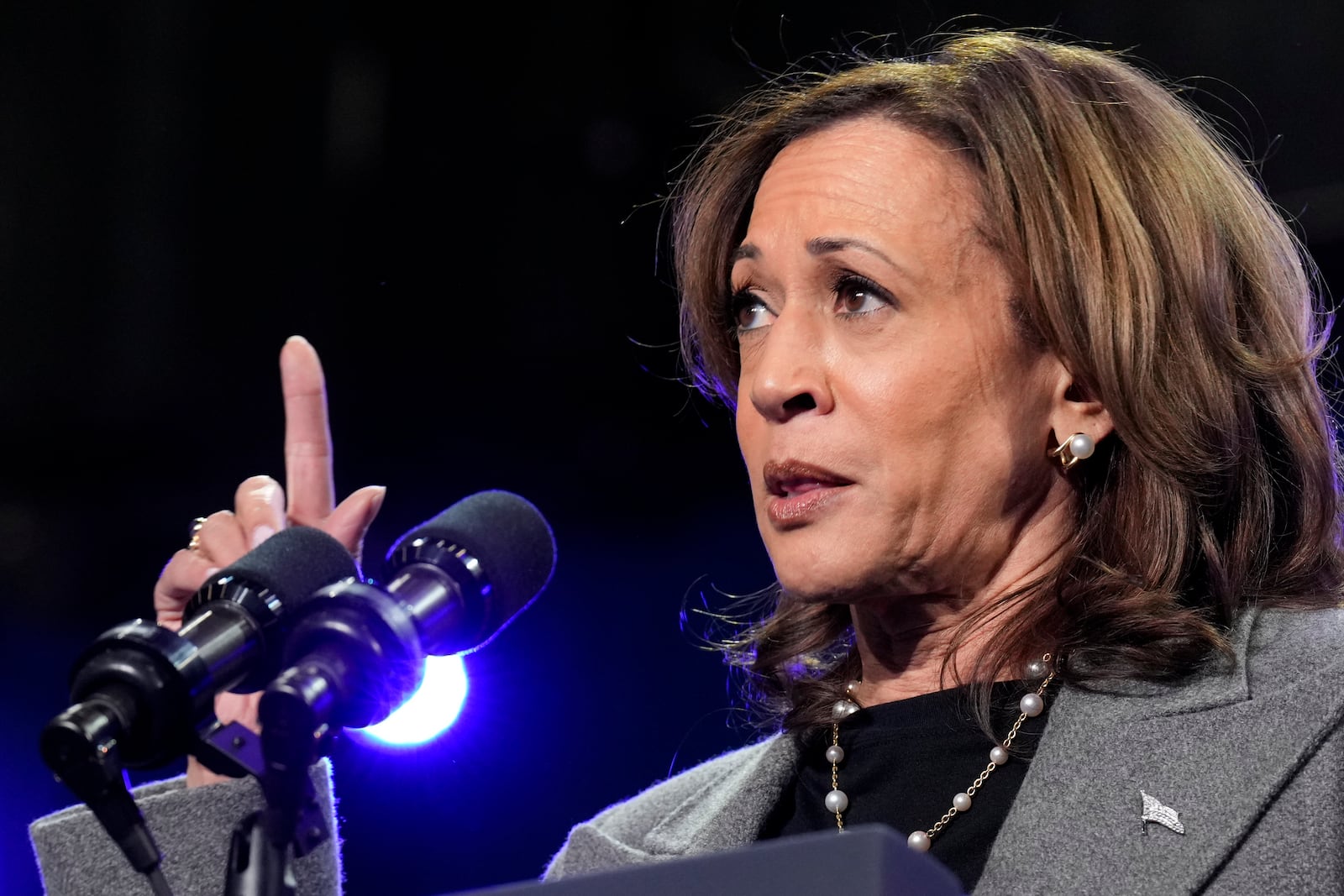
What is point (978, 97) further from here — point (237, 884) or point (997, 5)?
point (237, 884)

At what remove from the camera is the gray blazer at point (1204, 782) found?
5.22 feet

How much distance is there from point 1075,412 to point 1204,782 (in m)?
0.57

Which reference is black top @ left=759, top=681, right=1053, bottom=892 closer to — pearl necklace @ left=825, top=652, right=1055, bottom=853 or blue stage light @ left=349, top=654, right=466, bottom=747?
pearl necklace @ left=825, top=652, right=1055, bottom=853

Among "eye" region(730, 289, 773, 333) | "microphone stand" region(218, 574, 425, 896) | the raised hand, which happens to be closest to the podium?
"microphone stand" region(218, 574, 425, 896)

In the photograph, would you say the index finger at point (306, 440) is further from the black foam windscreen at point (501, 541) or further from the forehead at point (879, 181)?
the forehead at point (879, 181)

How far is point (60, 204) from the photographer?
10.9 ft

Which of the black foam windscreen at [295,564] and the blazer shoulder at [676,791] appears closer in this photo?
the black foam windscreen at [295,564]

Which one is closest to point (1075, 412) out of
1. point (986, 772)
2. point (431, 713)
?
point (986, 772)

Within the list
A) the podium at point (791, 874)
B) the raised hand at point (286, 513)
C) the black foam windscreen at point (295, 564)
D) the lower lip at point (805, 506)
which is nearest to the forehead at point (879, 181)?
the lower lip at point (805, 506)

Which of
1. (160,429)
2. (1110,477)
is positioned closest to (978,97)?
(1110,477)

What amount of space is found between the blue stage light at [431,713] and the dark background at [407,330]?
49mm

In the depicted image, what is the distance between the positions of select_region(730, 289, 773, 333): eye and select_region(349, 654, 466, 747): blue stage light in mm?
1459

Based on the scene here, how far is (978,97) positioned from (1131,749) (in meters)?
0.98

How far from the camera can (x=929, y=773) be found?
195cm
